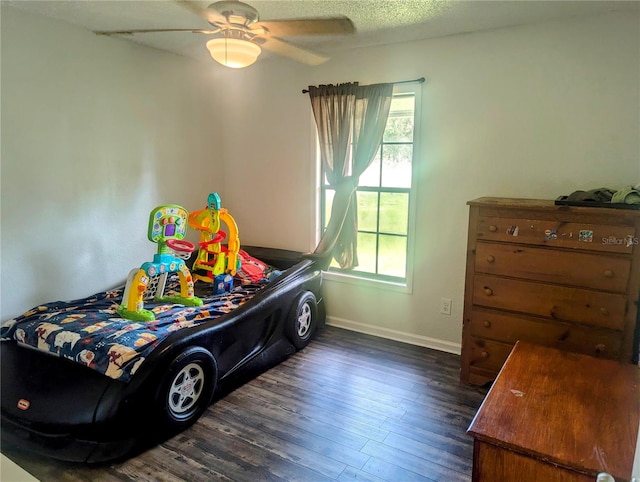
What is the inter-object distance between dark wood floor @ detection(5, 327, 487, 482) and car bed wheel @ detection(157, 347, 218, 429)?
0.29 feet

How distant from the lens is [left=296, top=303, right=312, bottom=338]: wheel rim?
130 inches

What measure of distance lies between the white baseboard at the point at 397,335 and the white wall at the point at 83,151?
69.5 inches

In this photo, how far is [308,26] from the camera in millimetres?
2090

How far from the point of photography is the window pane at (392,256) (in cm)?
354

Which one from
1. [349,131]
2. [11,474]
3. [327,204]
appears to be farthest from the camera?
[327,204]

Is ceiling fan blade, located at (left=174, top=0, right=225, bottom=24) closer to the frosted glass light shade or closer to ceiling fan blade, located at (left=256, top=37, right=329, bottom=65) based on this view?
the frosted glass light shade

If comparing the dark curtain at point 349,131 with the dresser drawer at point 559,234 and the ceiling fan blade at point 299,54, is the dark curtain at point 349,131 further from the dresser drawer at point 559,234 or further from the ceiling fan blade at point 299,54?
the dresser drawer at point 559,234

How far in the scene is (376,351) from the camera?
10.9 feet

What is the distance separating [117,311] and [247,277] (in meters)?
1.03

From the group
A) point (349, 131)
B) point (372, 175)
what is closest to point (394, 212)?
point (372, 175)

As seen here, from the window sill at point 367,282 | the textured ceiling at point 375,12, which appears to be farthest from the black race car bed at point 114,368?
the textured ceiling at point 375,12

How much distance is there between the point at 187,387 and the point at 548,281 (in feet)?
6.98

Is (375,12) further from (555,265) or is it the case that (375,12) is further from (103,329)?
(103,329)

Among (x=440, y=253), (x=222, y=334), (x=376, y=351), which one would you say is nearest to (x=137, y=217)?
(x=222, y=334)
